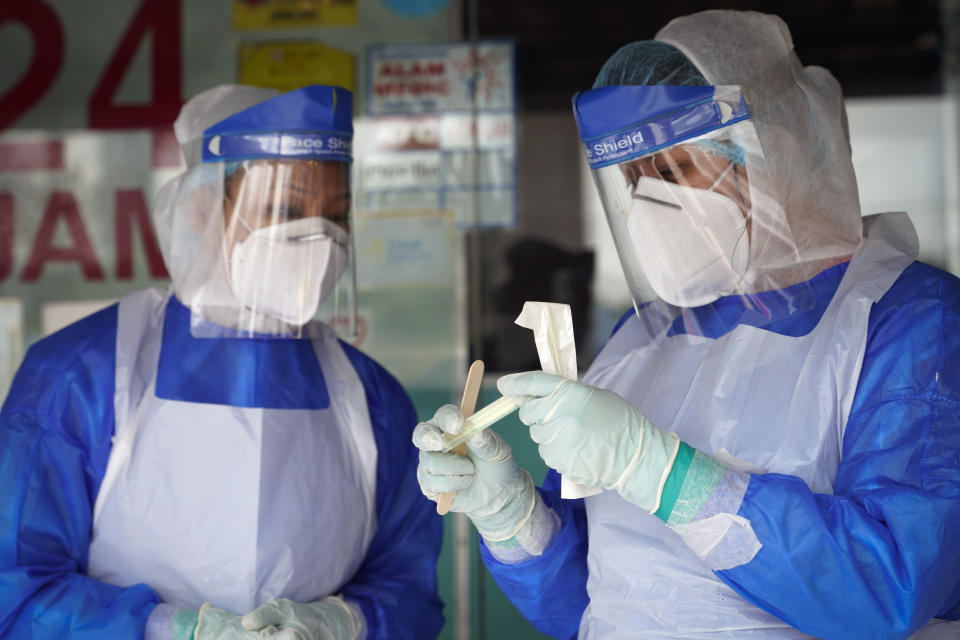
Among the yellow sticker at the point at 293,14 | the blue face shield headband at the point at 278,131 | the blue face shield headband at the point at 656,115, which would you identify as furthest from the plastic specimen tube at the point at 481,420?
the yellow sticker at the point at 293,14

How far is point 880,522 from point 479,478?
22.9 inches

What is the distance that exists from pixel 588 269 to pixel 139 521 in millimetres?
1767

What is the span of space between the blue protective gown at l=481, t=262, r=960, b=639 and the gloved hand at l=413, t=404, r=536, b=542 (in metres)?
0.38

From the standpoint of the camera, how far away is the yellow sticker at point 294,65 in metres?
3.04

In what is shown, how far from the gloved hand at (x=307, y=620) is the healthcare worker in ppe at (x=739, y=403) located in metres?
0.35

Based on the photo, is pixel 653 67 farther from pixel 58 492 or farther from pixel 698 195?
pixel 58 492

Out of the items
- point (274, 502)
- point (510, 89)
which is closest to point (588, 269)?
point (510, 89)

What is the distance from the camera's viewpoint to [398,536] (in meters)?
1.99

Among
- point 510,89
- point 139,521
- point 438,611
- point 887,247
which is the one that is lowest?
point 438,611

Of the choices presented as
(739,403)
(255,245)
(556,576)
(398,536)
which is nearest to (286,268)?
(255,245)

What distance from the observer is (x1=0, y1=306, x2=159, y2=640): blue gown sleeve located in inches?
62.9

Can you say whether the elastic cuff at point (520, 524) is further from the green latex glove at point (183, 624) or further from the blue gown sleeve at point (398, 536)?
the green latex glove at point (183, 624)

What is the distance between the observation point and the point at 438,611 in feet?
6.70

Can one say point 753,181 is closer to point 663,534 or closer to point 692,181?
point 692,181
